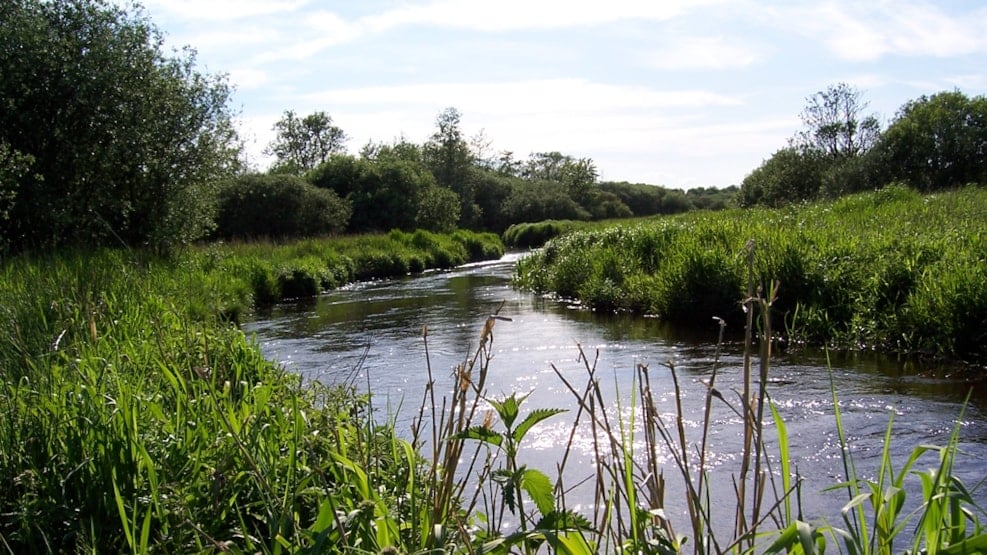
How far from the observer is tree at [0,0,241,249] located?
14.5 m

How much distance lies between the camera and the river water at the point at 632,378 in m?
5.55

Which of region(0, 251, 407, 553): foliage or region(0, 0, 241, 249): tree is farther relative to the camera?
region(0, 0, 241, 249): tree

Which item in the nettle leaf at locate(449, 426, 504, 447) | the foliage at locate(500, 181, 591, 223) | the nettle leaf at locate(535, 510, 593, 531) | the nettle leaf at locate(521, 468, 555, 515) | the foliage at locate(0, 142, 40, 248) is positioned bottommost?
the nettle leaf at locate(535, 510, 593, 531)

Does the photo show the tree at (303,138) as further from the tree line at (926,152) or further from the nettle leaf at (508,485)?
the nettle leaf at (508,485)

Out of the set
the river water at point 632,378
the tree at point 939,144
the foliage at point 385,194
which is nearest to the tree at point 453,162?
the foliage at point 385,194

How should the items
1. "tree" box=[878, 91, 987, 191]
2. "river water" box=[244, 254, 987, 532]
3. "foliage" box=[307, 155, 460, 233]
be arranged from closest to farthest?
"river water" box=[244, 254, 987, 532] → "tree" box=[878, 91, 987, 191] → "foliage" box=[307, 155, 460, 233]

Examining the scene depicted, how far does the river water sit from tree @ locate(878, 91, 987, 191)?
22.3 metres

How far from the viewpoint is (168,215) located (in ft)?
57.1

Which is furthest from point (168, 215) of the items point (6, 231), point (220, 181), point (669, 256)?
point (669, 256)

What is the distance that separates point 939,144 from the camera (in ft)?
100

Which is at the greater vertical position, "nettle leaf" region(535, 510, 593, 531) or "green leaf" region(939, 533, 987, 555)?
"green leaf" region(939, 533, 987, 555)

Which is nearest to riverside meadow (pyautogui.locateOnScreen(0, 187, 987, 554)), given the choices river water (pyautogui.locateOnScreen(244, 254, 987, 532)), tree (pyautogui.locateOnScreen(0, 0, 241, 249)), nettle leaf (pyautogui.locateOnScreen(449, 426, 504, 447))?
nettle leaf (pyautogui.locateOnScreen(449, 426, 504, 447))

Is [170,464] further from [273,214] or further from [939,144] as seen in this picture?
[939,144]

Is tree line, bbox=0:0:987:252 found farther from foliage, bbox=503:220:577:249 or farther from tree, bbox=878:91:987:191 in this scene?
foliage, bbox=503:220:577:249
